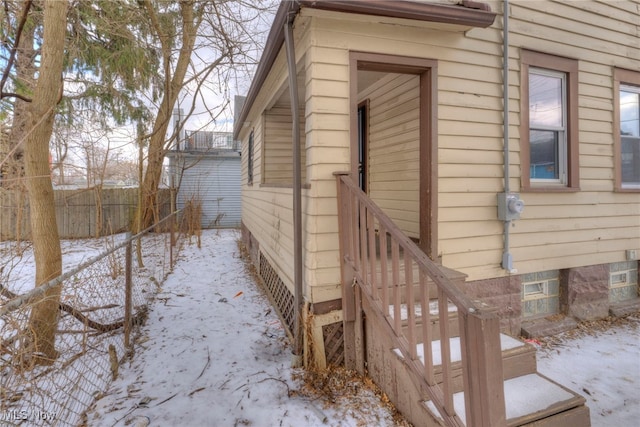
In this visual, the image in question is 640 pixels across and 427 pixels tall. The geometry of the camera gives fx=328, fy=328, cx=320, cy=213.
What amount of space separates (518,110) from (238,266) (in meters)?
5.79

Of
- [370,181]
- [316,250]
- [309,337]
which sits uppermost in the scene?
[370,181]

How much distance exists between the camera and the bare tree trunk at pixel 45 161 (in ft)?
9.46

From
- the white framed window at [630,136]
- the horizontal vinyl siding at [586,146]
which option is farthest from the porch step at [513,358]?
the white framed window at [630,136]

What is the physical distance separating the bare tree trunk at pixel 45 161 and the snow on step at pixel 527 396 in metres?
3.22

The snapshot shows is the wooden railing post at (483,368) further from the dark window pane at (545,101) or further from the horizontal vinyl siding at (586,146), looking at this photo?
the dark window pane at (545,101)

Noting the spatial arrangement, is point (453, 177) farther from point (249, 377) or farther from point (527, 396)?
point (249, 377)

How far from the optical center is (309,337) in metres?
2.90

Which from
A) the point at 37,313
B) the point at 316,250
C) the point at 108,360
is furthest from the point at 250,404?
the point at 37,313

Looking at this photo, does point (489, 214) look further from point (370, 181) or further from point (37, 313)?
point (37, 313)

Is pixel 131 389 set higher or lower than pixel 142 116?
lower

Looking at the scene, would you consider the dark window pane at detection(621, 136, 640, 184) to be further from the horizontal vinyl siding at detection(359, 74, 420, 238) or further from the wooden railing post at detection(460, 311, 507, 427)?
the wooden railing post at detection(460, 311, 507, 427)

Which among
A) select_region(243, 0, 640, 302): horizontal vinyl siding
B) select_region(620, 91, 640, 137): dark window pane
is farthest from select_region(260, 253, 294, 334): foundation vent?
select_region(620, 91, 640, 137): dark window pane

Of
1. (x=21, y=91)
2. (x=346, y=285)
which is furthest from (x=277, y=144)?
(x=21, y=91)

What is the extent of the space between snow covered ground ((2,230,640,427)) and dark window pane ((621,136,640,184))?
1.92 metres
